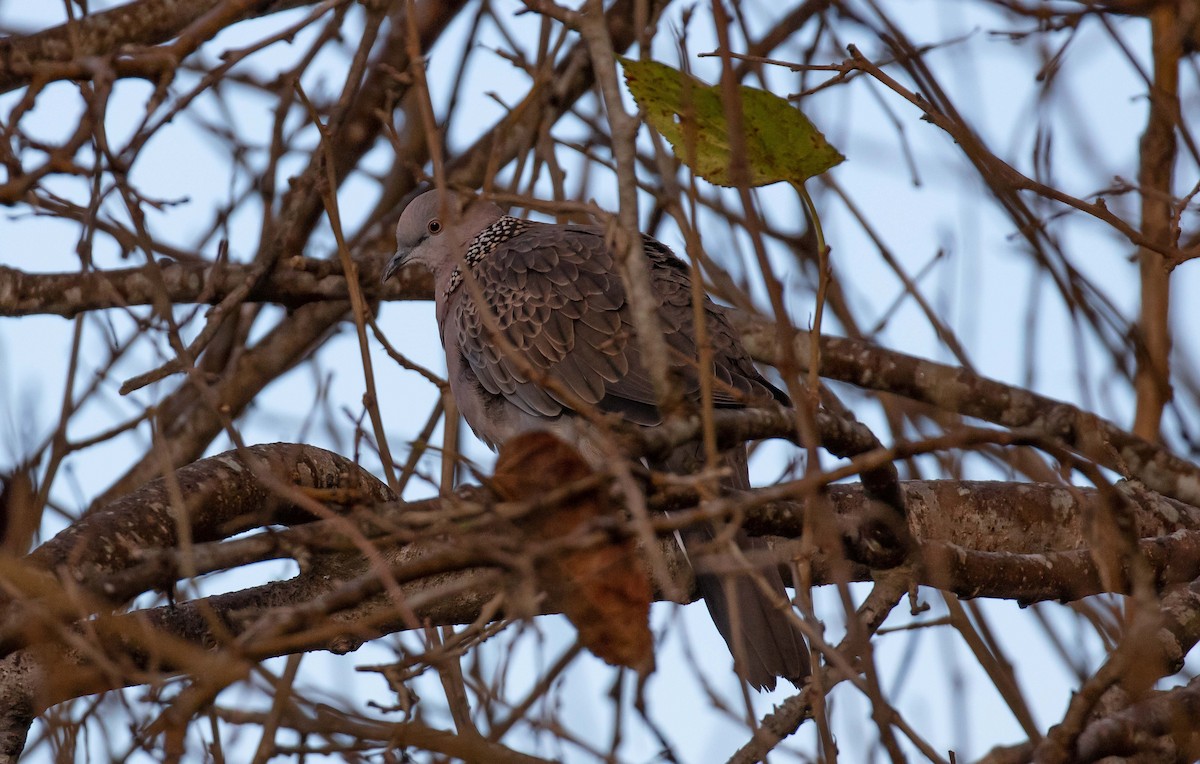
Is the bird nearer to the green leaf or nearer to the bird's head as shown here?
the bird's head

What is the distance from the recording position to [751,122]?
8.38 feet

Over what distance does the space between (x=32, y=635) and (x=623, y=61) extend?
57.8 inches

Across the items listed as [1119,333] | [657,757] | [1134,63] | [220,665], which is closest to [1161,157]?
A: [1134,63]

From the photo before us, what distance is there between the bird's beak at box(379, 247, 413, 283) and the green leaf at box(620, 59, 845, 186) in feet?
8.40

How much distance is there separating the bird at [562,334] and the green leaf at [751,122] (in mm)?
1249

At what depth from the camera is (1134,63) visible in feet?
11.4

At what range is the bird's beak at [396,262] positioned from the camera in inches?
203

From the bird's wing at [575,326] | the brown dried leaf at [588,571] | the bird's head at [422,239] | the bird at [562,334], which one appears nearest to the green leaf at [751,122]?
the brown dried leaf at [588,571]

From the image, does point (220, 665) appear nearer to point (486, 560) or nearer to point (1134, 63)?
point (486, 560)

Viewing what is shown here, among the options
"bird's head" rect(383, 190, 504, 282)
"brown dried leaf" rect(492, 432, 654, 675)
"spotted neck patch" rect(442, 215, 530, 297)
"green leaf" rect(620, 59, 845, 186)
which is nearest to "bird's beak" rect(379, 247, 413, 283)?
"bird's head" rect(383, 190, 504, 282)

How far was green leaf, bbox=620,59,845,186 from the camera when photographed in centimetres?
252

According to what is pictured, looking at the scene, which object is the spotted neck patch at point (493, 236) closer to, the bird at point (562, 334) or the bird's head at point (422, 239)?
the bird at point (562, 334)

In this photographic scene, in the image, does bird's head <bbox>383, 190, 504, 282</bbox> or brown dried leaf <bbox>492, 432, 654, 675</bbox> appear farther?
bird's head <bbox>383, 190, 504, 282</bbox>

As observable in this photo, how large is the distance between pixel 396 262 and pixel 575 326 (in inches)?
38.3
